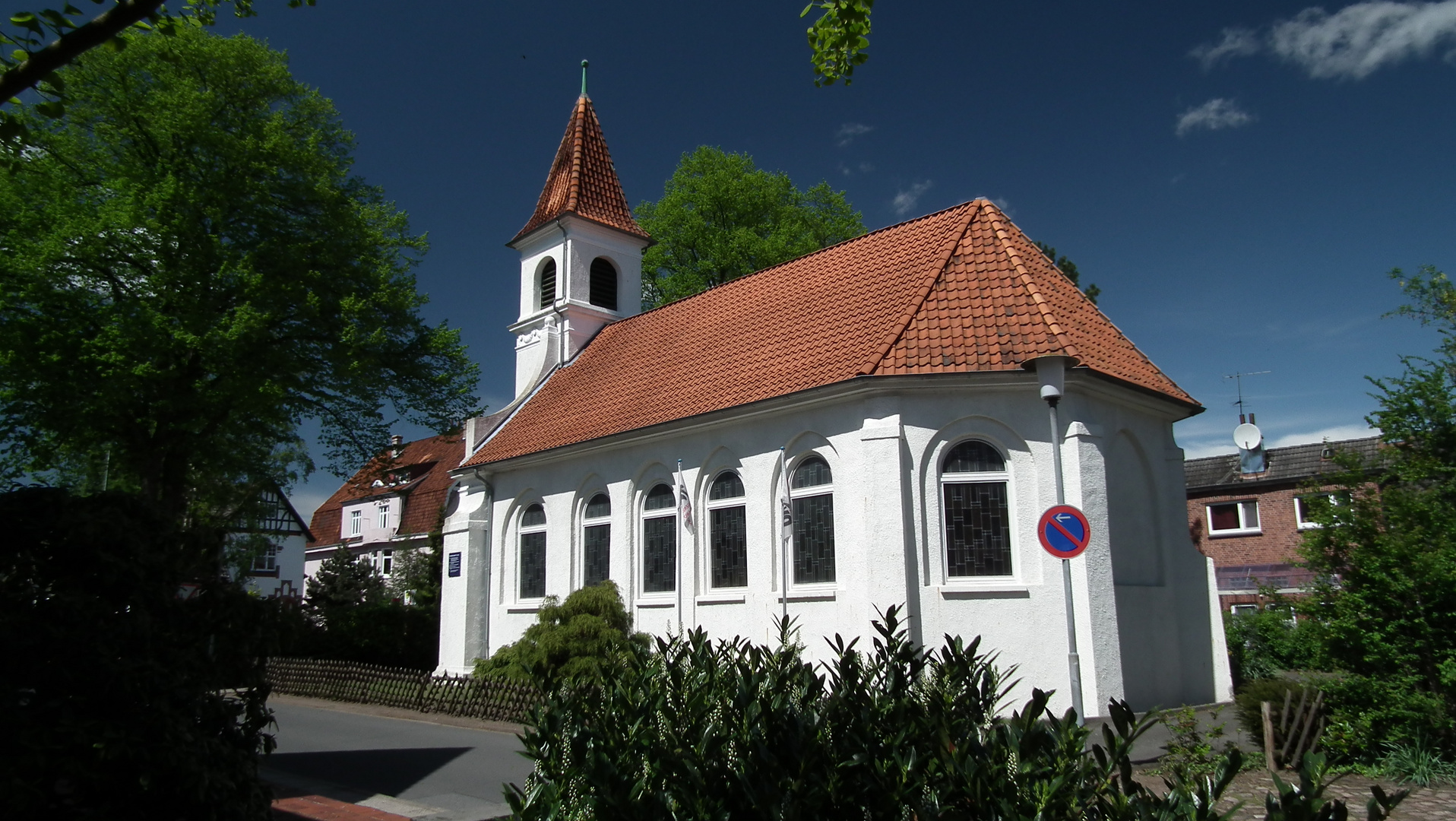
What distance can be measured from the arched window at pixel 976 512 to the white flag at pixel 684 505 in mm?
4988

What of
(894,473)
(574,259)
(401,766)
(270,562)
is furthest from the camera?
(270,562)

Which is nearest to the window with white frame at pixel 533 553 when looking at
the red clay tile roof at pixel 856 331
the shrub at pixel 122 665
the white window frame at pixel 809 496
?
the red clay tile roof at pixel 856 331

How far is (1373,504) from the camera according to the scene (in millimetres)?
10672

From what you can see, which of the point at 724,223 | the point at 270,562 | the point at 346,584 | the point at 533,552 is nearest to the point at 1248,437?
the point at 724,223

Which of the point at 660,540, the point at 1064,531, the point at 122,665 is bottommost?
the point at 122,665

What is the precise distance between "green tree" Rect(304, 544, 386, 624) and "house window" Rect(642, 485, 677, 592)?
16403 millimetres

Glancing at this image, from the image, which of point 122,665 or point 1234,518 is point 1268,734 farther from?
point 1234,518

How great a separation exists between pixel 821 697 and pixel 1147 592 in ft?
43.1

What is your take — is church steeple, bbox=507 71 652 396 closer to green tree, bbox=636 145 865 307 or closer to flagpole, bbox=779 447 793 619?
green tree, bbox=636 145 865 307

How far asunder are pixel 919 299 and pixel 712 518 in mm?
5693

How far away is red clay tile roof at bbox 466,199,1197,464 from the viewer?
15.5 meters

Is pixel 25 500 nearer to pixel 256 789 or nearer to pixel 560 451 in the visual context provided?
pixel 256 789

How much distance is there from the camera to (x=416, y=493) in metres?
41.6

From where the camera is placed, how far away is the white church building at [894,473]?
48.2 feet
